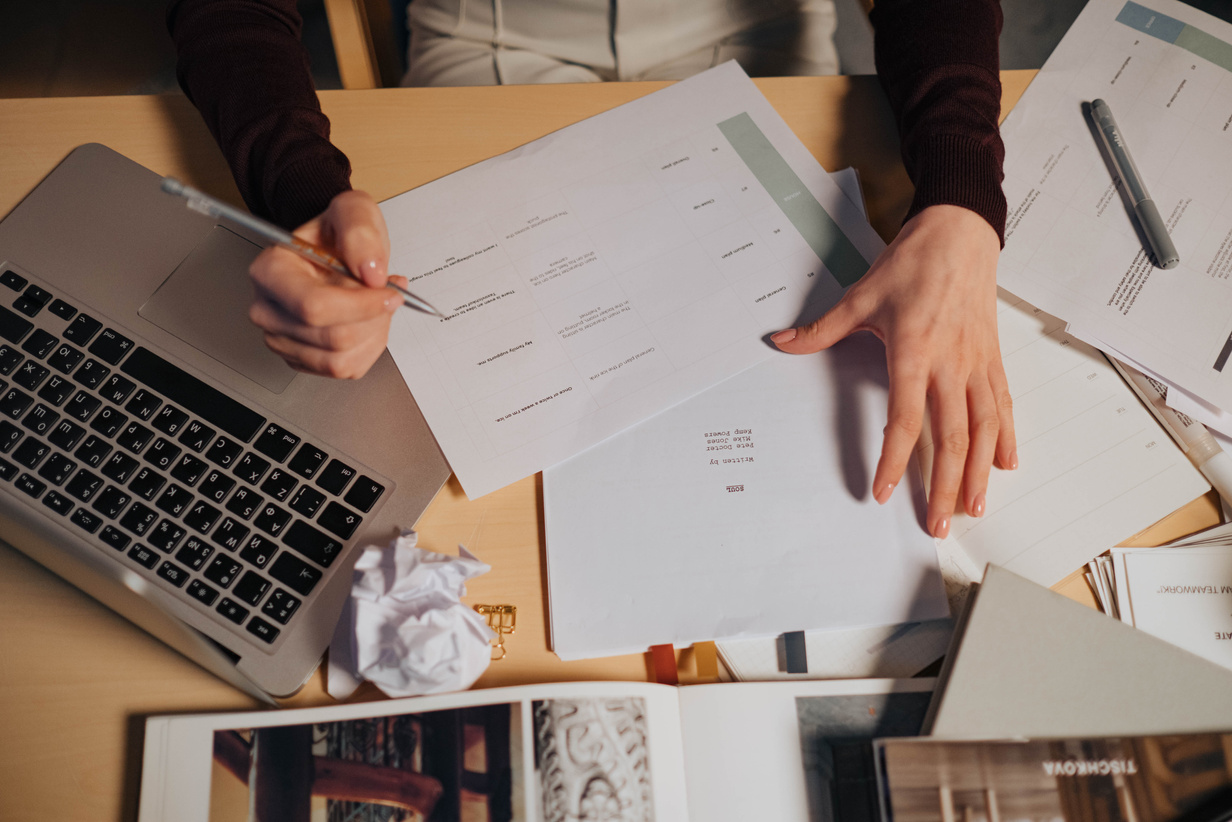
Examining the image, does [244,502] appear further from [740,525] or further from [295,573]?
[740,525]

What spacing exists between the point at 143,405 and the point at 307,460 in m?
0.12

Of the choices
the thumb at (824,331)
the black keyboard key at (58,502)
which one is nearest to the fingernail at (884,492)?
the thumb at (824,331)

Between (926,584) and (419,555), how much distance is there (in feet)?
1.09

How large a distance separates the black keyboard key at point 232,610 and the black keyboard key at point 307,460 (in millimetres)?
89

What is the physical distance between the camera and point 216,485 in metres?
0.46

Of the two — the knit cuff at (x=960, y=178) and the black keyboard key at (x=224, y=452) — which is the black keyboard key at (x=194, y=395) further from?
the knit cuff at (x=960, y=178)

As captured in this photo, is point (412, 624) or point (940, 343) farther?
point (940, 343)

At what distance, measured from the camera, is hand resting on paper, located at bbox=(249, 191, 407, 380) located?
433mm

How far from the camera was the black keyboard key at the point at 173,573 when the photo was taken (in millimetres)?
435

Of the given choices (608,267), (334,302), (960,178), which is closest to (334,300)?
(334,302)

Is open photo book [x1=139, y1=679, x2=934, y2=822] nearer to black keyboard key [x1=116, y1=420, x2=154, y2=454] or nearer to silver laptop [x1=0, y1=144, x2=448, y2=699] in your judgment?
silver laptop [x1=0, y1=144, x2=448, y2=699]

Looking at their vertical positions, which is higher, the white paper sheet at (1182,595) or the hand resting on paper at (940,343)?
the hand resting on paper at (940,343)

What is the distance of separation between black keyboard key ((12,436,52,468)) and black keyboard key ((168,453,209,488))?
7 cm

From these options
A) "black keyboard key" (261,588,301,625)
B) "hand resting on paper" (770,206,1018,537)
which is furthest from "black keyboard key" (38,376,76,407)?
"hand resting on paper" (770,206,1018,537)
